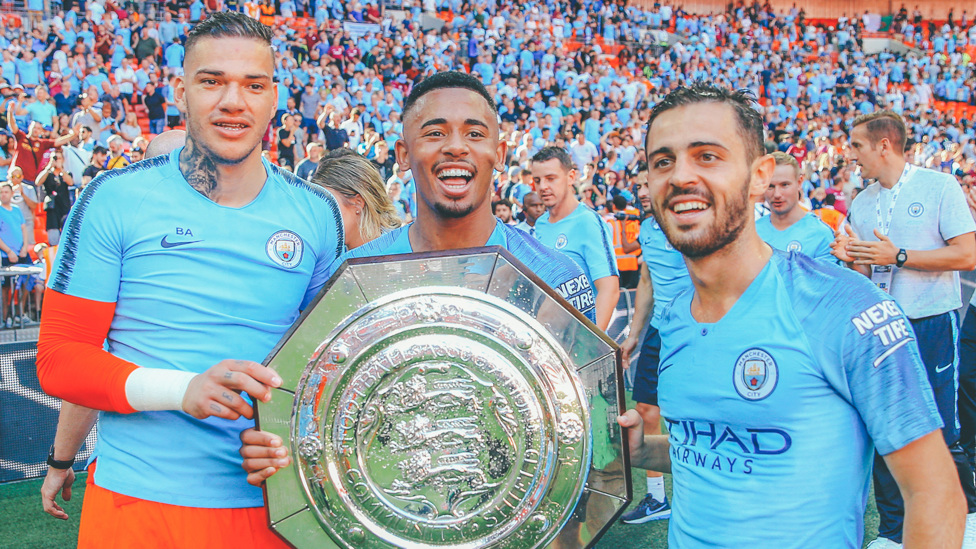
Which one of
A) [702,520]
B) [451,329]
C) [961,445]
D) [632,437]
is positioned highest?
[451,329]

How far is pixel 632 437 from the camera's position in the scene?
188cm

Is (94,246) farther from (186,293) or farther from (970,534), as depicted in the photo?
(970,534)

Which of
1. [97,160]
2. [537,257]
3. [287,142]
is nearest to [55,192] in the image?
[97,160]

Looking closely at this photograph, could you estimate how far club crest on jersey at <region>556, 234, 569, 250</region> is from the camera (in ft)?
17.0

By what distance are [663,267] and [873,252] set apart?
1257 millimetres

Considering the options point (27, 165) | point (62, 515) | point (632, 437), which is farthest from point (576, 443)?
point (27, 165)

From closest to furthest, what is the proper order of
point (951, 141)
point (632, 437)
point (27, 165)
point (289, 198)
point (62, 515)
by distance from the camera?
point (632, 437) < point (289, 198) < point (62, 515) < point (27, 165) < point (951, 141)

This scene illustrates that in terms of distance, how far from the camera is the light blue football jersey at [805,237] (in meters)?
4.85

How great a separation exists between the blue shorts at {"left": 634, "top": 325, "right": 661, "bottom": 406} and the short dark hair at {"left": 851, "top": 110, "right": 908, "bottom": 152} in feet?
5.71

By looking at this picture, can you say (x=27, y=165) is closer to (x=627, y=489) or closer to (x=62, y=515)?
(x=62, y=515)

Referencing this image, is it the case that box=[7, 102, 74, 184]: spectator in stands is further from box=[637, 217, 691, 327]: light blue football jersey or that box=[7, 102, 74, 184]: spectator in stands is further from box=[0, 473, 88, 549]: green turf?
box=[637, 217, 691, 327]: light blue football jersey

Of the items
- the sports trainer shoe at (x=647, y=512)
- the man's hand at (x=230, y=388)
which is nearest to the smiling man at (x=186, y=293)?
the man's hand at (x=230, y=388)

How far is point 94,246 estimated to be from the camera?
1895mm

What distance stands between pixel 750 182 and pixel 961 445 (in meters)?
3.51
